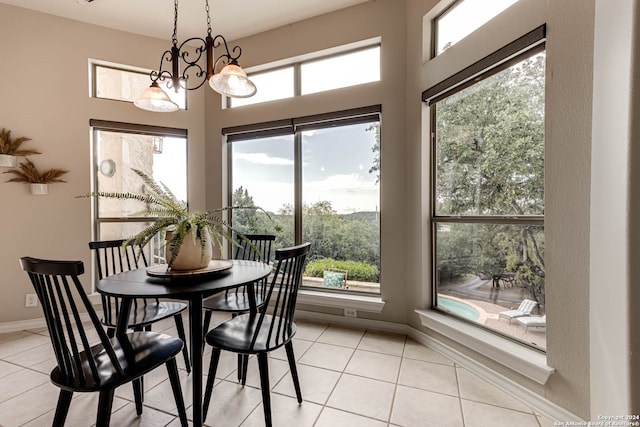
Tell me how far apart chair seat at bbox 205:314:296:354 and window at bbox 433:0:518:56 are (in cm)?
242

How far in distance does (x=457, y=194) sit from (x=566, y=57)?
3.36 feet

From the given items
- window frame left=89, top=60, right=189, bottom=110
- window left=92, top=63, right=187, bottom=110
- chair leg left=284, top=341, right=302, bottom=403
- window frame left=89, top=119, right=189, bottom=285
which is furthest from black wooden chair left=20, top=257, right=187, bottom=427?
window frame left=89, top=60, right=189, bottom=110

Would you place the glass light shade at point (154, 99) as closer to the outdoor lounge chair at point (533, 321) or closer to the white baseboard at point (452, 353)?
the white baseboard at point (452, 353)

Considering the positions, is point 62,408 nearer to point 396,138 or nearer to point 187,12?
point 396,138

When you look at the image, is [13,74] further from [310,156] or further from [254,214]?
[310,156]

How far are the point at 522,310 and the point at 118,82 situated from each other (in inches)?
169

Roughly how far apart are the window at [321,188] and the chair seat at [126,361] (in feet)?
5.88

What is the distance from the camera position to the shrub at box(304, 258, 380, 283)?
288 centimetres

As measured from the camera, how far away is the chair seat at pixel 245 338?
150 cm

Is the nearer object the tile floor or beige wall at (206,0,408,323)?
the tile floor

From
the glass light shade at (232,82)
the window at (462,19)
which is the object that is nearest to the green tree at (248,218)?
the glass light shade at (232,82)

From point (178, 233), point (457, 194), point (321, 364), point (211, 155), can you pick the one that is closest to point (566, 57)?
point (457, 194)

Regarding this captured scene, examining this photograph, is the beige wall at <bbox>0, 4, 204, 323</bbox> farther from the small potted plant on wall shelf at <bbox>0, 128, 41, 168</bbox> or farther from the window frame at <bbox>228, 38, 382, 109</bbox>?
the window frame at <bbox>228, 38, 382, 109</bbox>

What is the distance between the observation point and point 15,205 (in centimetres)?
278
